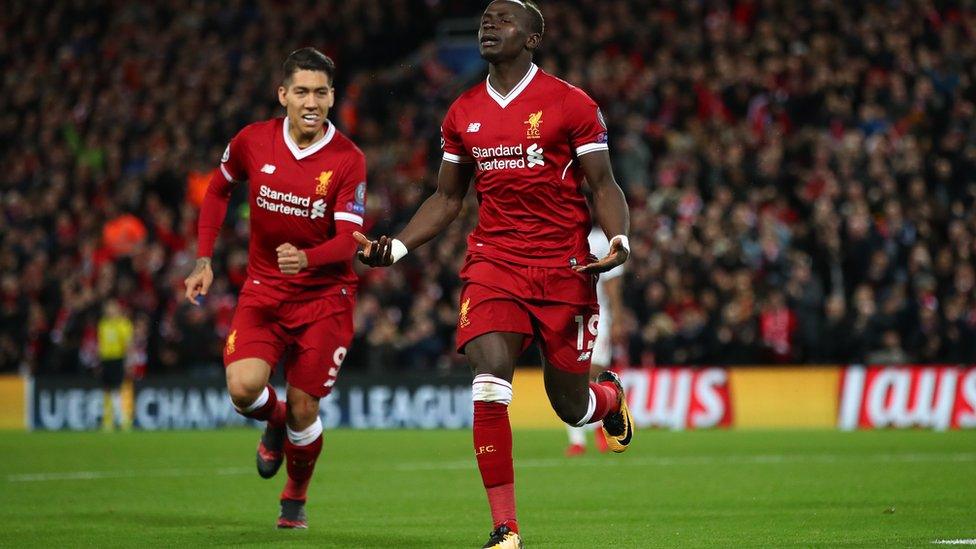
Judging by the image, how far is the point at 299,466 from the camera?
31.2 ft

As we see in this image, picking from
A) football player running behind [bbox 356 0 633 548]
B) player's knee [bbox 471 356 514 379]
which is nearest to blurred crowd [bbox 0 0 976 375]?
football player running behind [bbox 356 0 633 548]

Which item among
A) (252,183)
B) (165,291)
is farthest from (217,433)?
(252,183)

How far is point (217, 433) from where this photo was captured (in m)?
22.2

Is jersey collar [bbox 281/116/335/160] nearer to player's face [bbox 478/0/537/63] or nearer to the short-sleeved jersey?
the short-sleeved jersey

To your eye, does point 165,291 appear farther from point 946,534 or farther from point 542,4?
point 946,534

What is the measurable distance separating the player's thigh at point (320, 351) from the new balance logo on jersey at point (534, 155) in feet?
7.29

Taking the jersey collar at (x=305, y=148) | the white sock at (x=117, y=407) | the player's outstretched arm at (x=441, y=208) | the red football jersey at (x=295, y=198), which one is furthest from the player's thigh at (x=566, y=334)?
the white sock at (x=117, y=407)

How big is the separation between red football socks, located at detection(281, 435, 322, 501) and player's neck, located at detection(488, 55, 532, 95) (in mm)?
2784

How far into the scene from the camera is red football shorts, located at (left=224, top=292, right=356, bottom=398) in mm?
9430

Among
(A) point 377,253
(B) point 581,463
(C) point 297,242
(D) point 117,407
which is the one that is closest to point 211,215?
(C) point 297,242

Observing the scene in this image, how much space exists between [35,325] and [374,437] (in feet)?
30.4

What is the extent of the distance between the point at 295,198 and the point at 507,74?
2014 mm

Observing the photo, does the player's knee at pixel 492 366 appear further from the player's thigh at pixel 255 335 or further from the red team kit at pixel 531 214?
the player's thigh at pixel 255 335

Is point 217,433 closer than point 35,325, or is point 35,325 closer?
point 217,433
